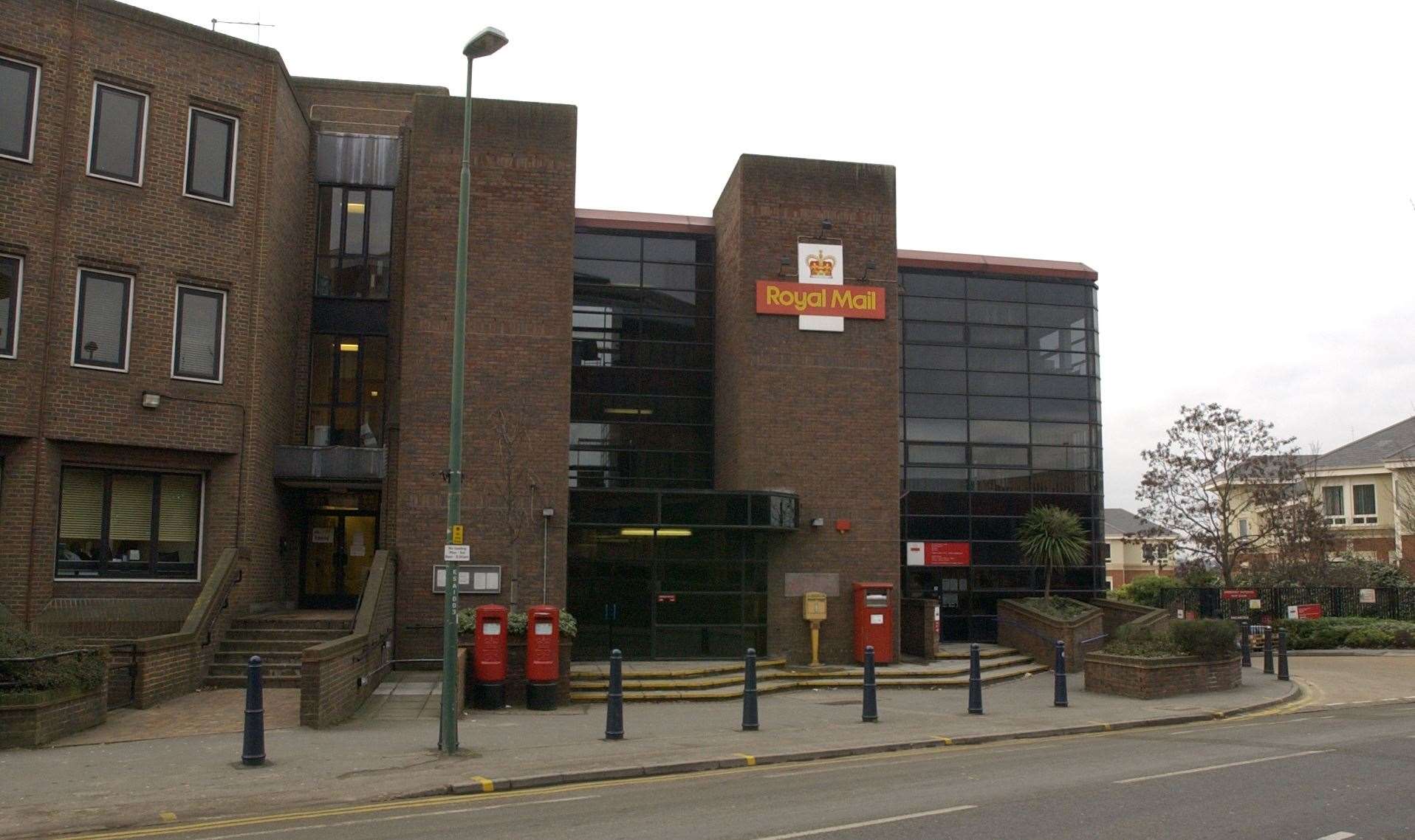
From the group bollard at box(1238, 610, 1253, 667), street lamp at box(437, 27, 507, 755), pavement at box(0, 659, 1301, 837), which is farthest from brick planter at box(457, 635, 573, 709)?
bollard at box(1238, 610, 1253, 667)

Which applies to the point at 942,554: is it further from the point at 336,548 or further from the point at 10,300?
the point at 10,300

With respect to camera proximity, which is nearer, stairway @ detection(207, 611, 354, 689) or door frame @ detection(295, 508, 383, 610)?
stairway @ detection(207, 611, 354, 689)

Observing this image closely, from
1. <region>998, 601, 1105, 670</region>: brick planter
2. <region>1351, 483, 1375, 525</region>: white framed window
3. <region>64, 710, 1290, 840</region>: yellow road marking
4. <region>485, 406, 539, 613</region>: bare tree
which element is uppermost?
<region>1351, 483, 1375, 525</region>: white framed window

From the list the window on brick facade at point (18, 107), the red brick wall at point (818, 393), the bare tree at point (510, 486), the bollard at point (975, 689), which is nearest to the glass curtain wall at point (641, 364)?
the red brick wall at point (818, 393)

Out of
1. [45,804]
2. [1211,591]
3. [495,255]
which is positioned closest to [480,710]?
[45,804]

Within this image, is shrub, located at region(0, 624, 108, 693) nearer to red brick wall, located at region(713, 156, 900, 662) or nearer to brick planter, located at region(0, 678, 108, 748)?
brick planter, located at region(0, 678, 108, 748)

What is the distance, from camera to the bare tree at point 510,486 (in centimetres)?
2175

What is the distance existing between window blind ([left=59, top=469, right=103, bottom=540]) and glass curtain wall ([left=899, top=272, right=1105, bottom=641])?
18.9 m

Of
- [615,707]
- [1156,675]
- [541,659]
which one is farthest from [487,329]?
[1156,675]

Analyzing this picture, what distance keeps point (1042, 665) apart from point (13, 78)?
23328mm

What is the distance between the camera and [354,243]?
2475 centimetres

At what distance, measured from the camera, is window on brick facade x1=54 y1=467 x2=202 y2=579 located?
19.5 metres

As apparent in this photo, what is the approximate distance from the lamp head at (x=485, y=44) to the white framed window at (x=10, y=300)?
10.2 metres

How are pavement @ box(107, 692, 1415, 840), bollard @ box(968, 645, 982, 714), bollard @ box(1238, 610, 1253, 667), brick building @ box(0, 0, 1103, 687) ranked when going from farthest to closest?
bollard @ box(1238, 610, 1253, 667), brick building @ box(0, 0, 1103, 687), bollard @ box(968, 645, 982, 714), pavement @ box(107, 692, 1415, 840)
